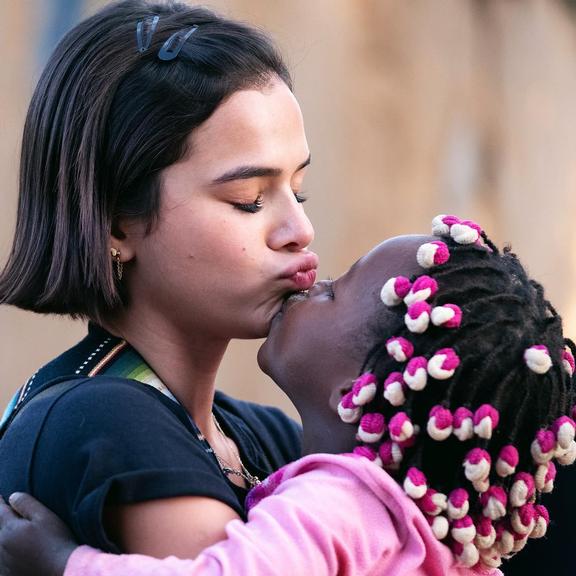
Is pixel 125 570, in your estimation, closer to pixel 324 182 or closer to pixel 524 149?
pixel 324 182

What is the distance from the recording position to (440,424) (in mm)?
1938

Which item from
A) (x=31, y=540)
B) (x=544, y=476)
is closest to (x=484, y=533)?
(x=544, y=476)

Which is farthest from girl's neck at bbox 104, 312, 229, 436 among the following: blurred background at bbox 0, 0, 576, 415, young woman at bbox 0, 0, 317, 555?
blurred background at bbox 0, 0, 576, 415

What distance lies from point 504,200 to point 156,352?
13.9 ft

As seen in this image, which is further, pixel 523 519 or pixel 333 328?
pixel 333 328

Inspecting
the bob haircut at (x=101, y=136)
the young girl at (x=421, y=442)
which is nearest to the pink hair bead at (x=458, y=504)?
the young girl at (x=421, y=442)

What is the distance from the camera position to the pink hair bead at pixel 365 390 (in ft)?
6.71

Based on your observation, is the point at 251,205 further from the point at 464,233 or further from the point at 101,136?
the point at 464,233

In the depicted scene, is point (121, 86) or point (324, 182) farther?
point (324, 182)

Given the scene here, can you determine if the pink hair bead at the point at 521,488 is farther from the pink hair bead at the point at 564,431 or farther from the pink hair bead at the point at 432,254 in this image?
the pink hair bead at the point at 432,254

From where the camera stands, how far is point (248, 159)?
232cm

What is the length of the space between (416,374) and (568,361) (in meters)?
0.37

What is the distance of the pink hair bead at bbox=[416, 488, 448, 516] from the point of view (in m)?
1.97

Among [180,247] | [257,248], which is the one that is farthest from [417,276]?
[180,247]
